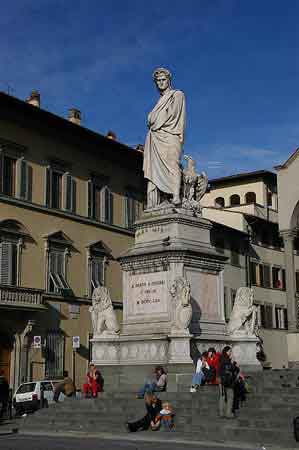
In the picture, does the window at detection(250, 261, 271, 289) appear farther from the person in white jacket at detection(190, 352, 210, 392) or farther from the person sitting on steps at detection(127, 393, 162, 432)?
the person sitting on steps at detection(127, 393, 162, 432)

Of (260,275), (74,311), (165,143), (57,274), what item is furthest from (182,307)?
(260,275)

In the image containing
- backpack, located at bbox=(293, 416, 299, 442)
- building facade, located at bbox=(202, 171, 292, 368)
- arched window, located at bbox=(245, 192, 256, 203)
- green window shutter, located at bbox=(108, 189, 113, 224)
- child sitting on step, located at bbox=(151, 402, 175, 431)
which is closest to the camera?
backpack, located at bbox=(293, 416, 299, 442)

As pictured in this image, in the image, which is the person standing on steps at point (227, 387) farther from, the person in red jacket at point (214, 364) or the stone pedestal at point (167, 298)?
the stone pedestal at point (167, 298)

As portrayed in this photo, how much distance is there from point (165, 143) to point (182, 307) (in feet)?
16.7

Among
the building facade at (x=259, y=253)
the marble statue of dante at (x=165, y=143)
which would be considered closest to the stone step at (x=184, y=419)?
the marble statue of dante at (x=165, y=143)

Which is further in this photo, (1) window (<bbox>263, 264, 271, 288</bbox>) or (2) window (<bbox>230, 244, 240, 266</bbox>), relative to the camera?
(1) window (<bbox>263, 264, 271, 288</bbox>)

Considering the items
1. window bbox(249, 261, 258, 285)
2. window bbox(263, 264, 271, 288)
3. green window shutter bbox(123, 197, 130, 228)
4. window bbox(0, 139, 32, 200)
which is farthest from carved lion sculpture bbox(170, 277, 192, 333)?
window bbox(263, 264, 271, 288)

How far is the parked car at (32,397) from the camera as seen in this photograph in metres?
29.8

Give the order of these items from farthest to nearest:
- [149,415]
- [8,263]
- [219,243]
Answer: [219,243] < [8,263] < [149,415]

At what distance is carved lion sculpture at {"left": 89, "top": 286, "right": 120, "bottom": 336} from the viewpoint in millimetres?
21297

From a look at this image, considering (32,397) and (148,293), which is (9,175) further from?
(148,293)

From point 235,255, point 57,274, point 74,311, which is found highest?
point 235,255

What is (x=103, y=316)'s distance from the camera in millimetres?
21453

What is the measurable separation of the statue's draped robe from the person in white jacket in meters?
5.08
